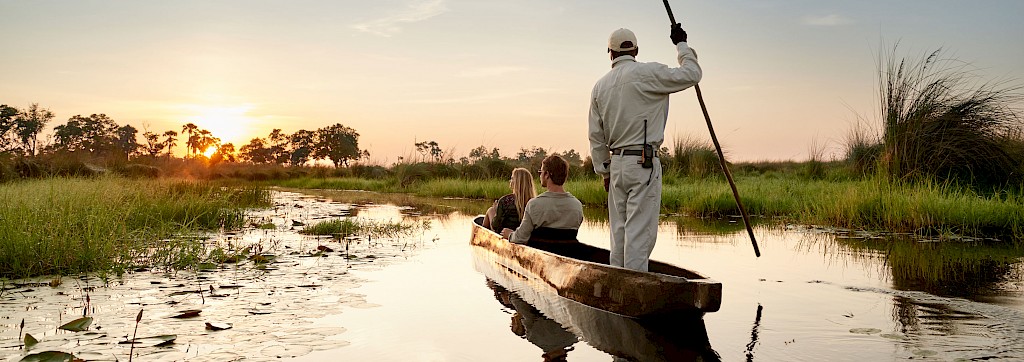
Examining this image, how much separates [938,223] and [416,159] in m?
24.3

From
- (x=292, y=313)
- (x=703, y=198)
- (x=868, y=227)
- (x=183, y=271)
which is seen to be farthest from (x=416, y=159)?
(x=292, y=313)

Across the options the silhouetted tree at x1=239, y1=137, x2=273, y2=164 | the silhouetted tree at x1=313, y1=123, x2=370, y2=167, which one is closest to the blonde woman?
the silhouetted tree at x1=313, y1=123, x2=370, y2=167

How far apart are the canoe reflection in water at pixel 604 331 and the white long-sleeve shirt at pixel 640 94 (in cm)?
126

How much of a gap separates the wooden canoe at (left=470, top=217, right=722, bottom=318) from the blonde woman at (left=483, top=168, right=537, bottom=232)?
73 centimetres

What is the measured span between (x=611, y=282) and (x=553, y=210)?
5.92 ft

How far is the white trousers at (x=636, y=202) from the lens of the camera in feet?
18.1

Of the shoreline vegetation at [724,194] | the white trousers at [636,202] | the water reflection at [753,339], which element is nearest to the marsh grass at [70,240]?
the shoreline vegetation at [724,194]

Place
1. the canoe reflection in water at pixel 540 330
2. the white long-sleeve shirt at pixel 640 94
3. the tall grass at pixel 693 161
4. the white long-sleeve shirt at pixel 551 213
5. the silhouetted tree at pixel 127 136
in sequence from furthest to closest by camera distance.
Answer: the silhouetted tree at pixel 127 136, the tall grass at pixel 693 161, the white long-sleeve shirt at pixel 551 213, the white long-sleeve shirt at pixel 640 94, the canoe reflection in water at pixel 540 330

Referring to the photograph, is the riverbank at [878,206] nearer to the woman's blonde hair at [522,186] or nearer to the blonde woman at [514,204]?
Result: the blonde woman at [514,204]

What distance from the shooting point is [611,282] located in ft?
18.0

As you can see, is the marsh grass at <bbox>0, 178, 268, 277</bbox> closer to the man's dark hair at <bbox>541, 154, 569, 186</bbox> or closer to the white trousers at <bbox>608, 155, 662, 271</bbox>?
the man's dark hair at <bbox>541, 154, 569, 186</bbox>

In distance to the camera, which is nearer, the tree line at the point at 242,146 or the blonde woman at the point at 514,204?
the blonde woman at the point at 514,204

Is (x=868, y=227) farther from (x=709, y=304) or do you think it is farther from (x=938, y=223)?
(x=709, y=304)

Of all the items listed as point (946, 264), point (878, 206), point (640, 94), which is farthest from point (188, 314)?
point (878, 206)
